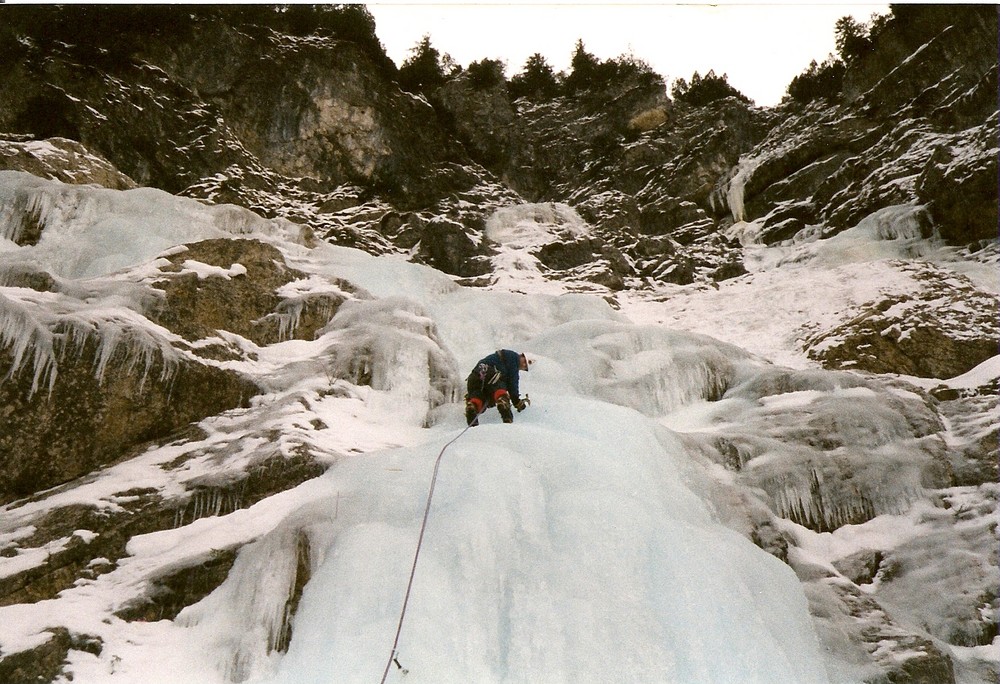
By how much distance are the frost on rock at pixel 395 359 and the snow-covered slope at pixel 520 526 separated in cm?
3

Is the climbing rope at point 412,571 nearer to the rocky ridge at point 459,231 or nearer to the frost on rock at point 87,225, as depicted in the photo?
the rocky ridge at point 459,231

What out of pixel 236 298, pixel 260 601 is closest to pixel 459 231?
pixel 236 298

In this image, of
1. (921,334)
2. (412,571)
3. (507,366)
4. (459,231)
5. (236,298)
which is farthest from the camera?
(459,231)

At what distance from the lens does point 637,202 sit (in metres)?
17.5

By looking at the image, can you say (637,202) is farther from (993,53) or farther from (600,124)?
(993,53)

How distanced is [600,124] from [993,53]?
9216 millimetres

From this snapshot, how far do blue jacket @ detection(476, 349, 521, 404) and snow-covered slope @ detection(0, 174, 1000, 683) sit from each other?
34cm

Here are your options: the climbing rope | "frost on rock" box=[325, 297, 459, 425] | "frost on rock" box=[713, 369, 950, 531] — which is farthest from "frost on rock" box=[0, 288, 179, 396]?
"frost on rock" box=[713, 369, 950, 531]

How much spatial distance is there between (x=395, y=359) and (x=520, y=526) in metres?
2.99

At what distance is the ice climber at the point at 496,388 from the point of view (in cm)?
→ 596

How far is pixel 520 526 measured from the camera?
420 cm

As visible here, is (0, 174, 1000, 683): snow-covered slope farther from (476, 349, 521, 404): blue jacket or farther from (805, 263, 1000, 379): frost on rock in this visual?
(805, 263, 1000, 379): frost on rock

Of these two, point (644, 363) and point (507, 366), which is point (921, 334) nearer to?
point (644, 363)

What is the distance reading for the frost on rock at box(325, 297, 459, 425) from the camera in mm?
6555
